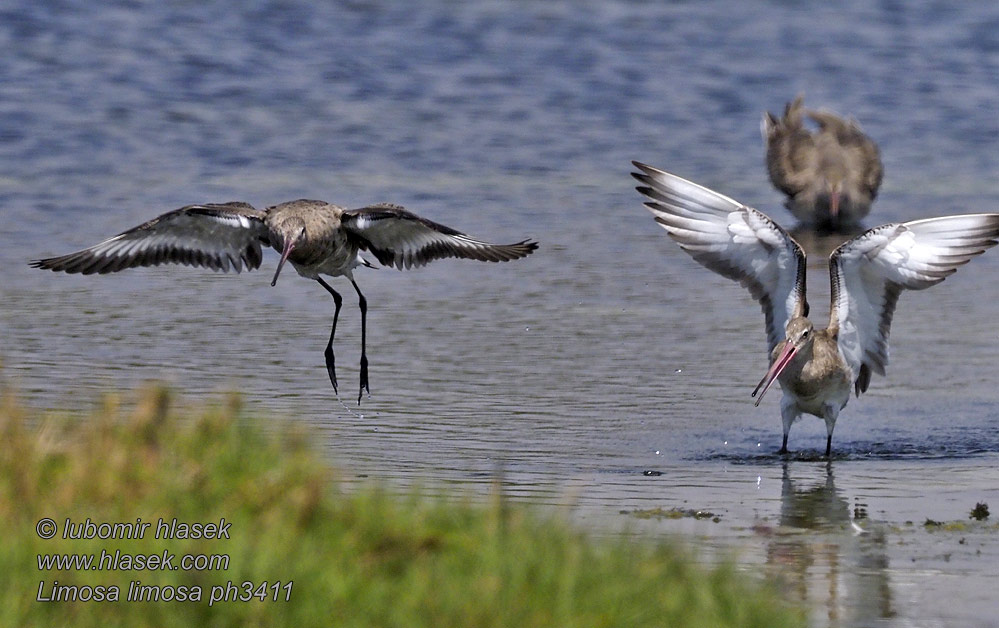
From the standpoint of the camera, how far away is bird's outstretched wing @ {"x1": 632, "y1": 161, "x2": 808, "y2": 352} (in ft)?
25.8

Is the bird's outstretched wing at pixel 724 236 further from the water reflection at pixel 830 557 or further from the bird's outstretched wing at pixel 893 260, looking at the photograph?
the water reflection at pixel 830 557

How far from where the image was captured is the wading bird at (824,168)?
1261 centimetres

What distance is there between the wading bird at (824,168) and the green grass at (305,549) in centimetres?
788

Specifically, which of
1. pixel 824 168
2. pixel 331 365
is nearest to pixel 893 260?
pixel 331 365

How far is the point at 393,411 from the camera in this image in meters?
7.81

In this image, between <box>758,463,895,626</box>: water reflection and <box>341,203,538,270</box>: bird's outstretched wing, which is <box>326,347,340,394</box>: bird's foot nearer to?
<box>341,203,538,270</box>: bird's outstretched wing

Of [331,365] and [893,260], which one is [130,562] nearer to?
[331,365]

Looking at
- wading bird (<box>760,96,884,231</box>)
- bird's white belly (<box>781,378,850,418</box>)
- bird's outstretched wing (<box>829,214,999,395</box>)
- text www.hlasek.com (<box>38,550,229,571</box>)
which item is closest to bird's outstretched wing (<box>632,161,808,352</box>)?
bird's outstretched wing (<box>829,214,999,395</box>)

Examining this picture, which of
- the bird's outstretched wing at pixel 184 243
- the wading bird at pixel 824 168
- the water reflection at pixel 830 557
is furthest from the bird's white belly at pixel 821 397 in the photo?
the wading bird at pixel 824 168

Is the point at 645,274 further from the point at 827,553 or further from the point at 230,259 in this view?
the point at 827,553

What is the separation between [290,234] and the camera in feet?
25.7

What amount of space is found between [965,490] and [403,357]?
3.28m

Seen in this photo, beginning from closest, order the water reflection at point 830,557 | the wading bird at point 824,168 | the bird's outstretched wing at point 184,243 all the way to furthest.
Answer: the water reflection at point 830,557 → the bird's outstretched wing at point 184,243 → the wading bird at point 824,168

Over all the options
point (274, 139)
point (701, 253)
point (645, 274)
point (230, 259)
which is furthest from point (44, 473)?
point (274, 139)
